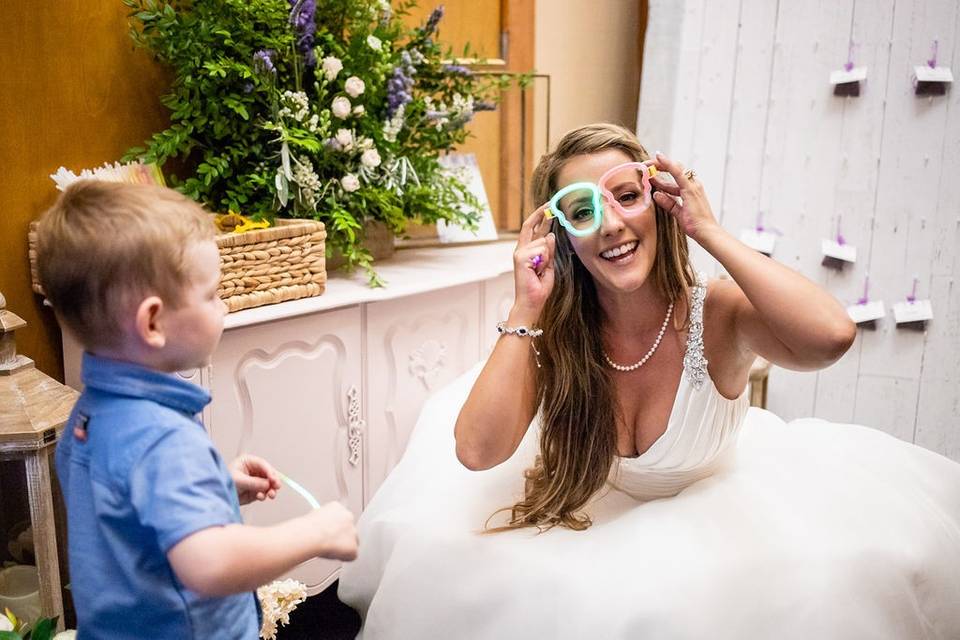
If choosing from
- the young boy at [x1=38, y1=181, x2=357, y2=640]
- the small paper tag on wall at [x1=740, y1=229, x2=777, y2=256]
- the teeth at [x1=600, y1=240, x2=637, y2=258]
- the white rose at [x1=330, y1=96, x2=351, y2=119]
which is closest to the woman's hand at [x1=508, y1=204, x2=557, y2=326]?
the teeth at [x1=600, y1=240, x2=637, y2=258]

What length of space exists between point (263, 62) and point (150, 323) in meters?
1.18

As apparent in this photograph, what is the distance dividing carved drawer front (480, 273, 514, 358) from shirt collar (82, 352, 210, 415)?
159 cm

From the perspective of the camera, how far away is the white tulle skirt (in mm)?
1352

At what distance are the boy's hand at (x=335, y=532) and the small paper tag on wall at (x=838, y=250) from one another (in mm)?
2118

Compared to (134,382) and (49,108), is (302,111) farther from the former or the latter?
(134,382)

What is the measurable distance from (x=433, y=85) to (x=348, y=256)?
0.57 meters

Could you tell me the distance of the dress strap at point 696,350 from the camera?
1.65 m

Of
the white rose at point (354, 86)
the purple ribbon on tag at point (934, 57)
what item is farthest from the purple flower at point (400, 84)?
the purple ribbon on tag at point (934, 57)

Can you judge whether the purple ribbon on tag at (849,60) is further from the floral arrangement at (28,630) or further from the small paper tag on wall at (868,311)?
the floral arrangement at (28,630)

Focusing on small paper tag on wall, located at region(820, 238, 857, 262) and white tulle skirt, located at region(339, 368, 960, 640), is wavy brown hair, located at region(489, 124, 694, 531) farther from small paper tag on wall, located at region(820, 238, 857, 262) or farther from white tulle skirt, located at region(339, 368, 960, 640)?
small paper tag on wall, located at region(820, 238, 857, 262)

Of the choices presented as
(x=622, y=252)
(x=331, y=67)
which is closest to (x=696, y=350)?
(x=622, y=252)

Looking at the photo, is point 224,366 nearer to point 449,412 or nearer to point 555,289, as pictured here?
point 449,412

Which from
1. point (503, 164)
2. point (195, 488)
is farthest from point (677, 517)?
point (503, 164)

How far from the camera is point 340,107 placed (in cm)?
208
